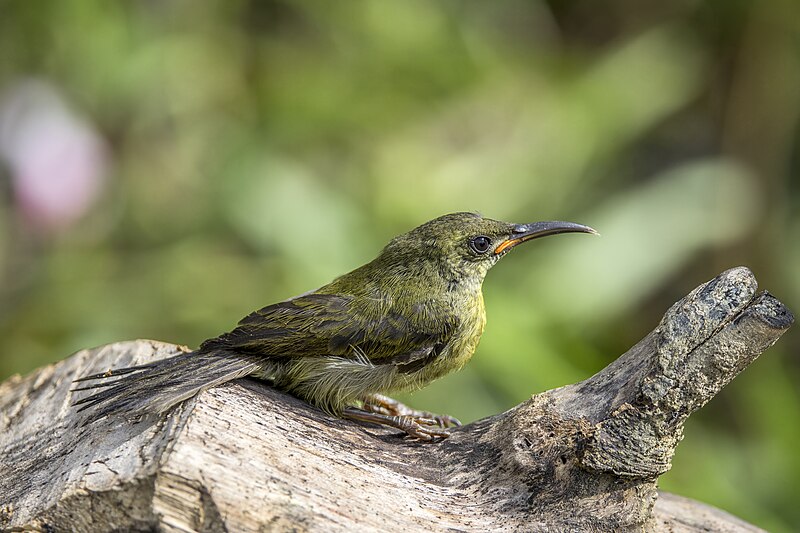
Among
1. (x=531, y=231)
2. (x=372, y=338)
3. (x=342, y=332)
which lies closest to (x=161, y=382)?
(x=342, y=332)

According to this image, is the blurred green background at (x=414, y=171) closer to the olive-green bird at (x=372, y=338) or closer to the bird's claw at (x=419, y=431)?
the olive-green bird at (x=372, y=338)

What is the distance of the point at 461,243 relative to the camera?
13.3 feet

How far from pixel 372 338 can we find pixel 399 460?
534mm

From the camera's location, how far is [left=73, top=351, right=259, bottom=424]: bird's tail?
3.12 meters

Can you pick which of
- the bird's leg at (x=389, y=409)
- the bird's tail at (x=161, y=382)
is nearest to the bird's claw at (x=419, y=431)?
the bird's leg at (x=389, y=409)

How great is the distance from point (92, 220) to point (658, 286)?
13.8ft

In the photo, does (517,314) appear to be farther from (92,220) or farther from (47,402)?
(47,402)

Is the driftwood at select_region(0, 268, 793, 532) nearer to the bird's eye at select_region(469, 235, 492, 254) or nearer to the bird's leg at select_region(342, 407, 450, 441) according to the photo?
the bird's leg at select_region(342, 407, 450, 441)

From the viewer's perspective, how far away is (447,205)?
258 inches

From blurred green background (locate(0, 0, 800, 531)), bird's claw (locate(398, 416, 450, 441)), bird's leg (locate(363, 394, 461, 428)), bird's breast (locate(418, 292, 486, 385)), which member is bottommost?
bird's claw (locate(398, 416, 450, 441))

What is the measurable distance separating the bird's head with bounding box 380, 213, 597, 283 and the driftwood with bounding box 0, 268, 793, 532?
2.63ft

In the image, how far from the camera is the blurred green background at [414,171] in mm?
5934

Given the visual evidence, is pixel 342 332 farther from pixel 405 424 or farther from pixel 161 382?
pixel 161 382

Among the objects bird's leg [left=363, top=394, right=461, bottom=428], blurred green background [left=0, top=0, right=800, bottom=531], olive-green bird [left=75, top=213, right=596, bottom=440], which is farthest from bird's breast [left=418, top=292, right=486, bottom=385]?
blurred green background [left=0, top=0, right=800, bottom=531]
